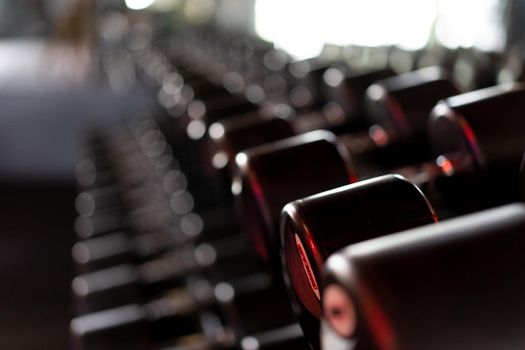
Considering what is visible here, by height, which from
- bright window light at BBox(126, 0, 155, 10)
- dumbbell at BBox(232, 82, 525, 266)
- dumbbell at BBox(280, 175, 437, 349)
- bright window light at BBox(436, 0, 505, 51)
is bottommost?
dumbbell at BBox(280, 175, 437, 349)

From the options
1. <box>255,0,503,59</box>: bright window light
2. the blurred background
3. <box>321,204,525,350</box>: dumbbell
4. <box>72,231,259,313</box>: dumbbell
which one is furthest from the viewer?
<box>255,0,503,59</box>: bright window light

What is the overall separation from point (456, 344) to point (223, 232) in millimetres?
1045

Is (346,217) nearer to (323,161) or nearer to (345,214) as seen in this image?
(345,214)

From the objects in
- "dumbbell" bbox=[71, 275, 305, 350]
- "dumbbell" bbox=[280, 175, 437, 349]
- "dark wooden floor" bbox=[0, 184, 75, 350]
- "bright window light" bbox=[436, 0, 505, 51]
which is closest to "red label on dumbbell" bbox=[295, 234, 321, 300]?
"dumbbell" bbox=[280, 175, 437, 349]

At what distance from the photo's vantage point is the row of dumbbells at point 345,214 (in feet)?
1.10

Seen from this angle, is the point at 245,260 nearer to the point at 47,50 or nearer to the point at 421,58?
the point at 421,58

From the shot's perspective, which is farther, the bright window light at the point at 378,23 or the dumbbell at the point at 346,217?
the bright window light at the point at 378,23

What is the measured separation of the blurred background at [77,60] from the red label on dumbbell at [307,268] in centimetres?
71

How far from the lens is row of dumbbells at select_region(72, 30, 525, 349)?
1.10 feet

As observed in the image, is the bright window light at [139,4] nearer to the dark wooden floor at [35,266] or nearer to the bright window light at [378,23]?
the bright window light at [378,23]

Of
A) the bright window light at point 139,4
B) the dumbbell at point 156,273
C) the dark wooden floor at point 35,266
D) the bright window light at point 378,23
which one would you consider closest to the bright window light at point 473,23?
the bright window light at point 378,23

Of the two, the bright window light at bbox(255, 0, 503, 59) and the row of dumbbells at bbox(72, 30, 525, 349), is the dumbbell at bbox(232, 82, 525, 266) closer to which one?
the row of dumbbells at bbox(72, 30, 525, 349)

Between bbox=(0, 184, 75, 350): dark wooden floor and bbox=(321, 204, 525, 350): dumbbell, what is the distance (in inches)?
57.6

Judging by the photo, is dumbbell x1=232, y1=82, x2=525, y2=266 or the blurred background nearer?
dumbbell x1=232, y1=82, x2=525, y2=266
